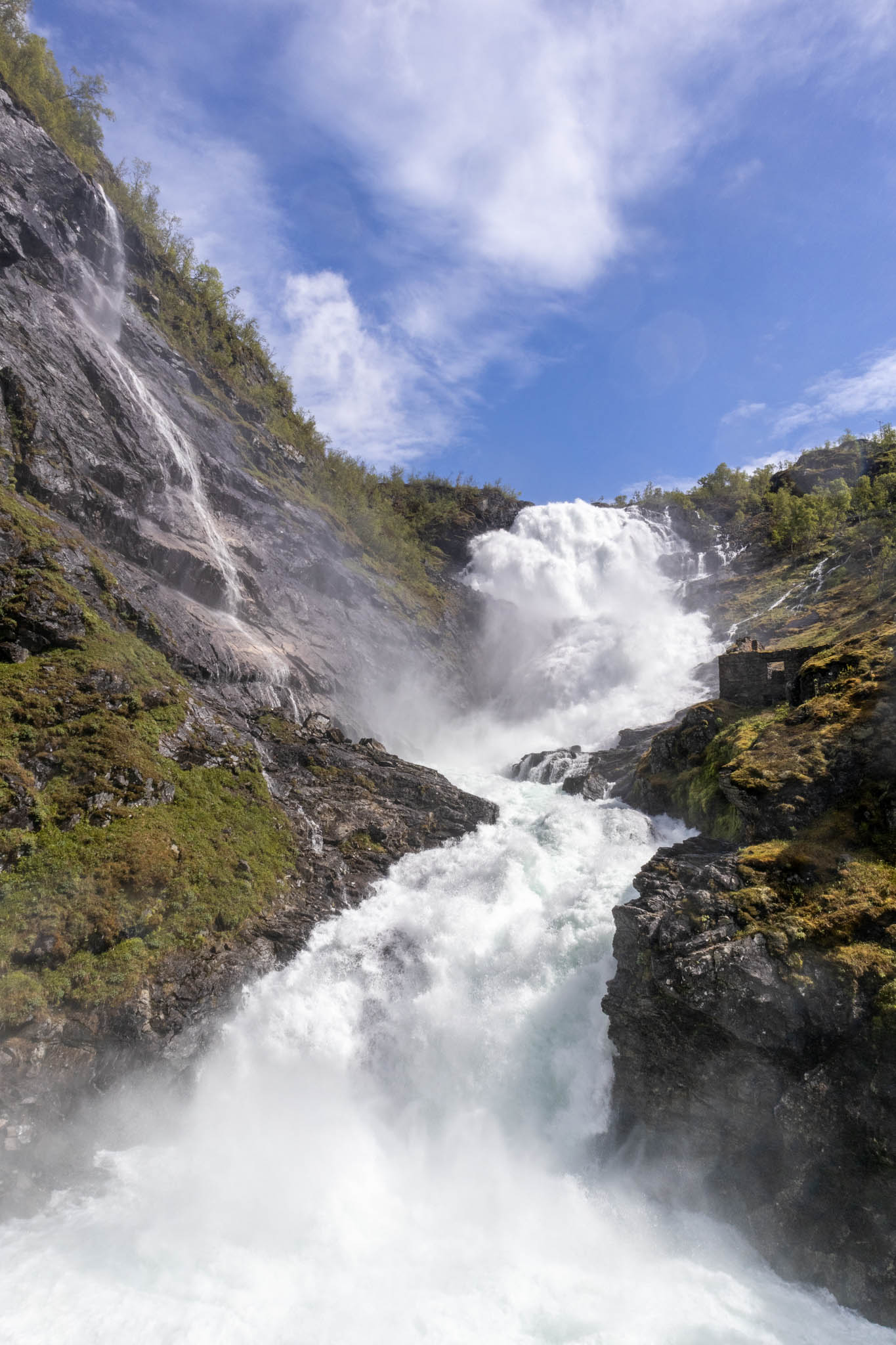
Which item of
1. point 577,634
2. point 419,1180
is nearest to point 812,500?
point 577,634

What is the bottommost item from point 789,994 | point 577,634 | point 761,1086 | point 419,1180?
point 419,1180

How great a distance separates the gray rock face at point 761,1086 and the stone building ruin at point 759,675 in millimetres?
11625

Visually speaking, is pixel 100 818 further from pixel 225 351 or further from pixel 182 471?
pixel 225 351

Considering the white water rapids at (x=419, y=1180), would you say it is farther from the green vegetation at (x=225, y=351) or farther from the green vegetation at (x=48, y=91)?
the green vegetation at (x=48, y=91)

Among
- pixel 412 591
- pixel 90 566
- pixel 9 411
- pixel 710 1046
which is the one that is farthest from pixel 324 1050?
pixel 412 591

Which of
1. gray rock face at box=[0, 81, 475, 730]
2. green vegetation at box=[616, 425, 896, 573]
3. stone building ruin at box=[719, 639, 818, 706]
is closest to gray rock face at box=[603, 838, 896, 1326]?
stone building ruin at box=[719, 639, 818, 706]

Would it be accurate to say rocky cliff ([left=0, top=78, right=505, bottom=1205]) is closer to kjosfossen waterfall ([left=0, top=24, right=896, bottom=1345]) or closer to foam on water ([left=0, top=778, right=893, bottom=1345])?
kjosfossen waterfall ([left=0, top=24, right=896, bottom=1345])

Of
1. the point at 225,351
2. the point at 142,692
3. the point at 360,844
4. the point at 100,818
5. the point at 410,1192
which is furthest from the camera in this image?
the point at 225,351

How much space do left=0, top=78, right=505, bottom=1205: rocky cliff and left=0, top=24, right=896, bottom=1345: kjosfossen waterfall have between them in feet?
0.43

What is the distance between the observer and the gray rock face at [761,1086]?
32.3 ft

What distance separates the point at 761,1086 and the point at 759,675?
15.7 meters

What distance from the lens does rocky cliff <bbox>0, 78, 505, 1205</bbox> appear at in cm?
1348

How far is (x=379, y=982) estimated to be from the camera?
53.8 ft

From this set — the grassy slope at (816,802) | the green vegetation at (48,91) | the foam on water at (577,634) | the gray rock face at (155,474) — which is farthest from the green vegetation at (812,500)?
the green vegetation at (48,91)
